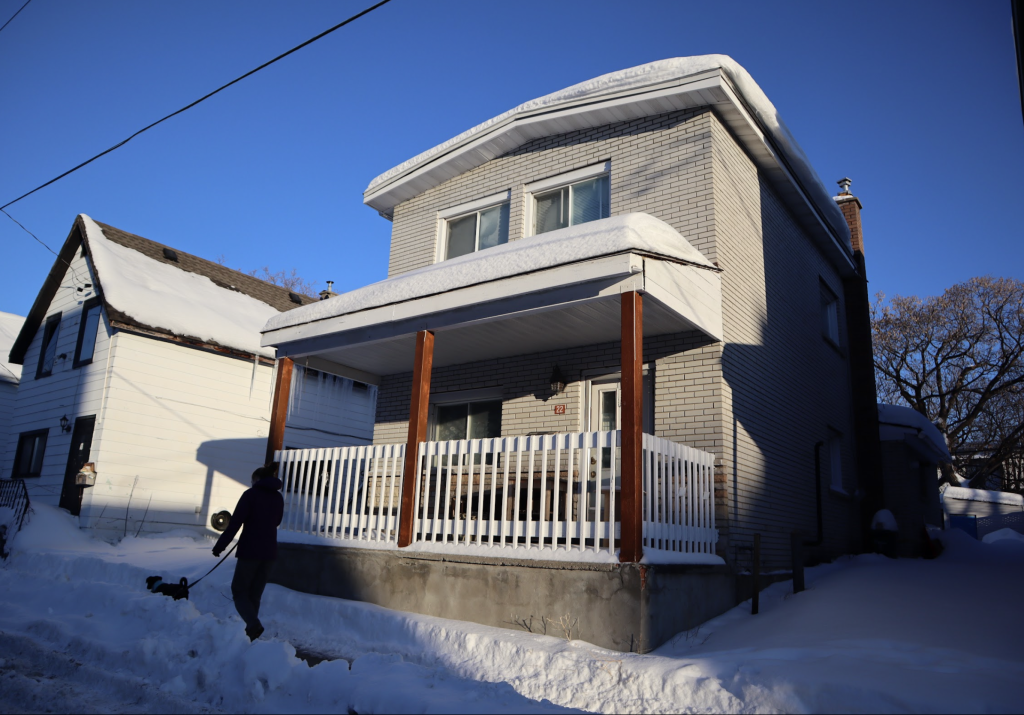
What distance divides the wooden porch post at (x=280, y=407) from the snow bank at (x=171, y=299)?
18.2 ft

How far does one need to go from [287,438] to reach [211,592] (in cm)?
1007

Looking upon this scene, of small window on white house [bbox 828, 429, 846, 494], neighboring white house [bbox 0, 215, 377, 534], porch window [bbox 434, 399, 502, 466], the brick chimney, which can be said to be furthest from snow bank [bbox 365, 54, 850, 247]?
neighboring white house [bbox 0, 215, 377, 534]

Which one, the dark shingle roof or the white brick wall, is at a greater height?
the dark shingle roof

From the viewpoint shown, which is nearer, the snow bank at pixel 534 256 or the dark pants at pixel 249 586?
the dark pants at pixel 249 586

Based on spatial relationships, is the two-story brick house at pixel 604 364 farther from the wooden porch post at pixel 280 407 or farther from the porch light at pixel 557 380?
the wooden porch post at pixel 280 407

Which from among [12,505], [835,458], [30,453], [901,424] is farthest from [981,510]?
[30,453]

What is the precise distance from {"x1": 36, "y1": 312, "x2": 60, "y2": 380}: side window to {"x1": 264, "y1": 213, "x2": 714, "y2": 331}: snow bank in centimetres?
1163

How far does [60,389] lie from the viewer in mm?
15867

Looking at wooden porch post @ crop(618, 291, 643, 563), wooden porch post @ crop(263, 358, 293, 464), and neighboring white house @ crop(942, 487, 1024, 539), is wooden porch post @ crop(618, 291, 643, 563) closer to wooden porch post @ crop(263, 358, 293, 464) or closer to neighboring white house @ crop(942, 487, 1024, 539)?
wooden porch post @ crop(263, 358, 293, 464)

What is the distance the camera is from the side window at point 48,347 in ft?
55.8

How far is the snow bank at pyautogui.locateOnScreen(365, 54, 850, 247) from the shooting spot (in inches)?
352

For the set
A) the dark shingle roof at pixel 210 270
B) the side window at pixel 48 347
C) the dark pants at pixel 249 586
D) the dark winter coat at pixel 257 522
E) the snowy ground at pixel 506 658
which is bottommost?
the snowy ground at pixel 506 658

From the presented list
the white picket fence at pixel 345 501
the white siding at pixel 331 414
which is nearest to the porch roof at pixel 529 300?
the white picket fence at pixel 345 501

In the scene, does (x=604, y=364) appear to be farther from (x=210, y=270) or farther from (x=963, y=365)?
(x=963, y=365)
